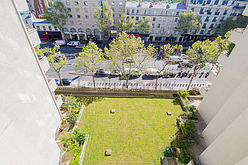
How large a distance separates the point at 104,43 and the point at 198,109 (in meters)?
43.7

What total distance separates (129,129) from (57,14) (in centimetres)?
4934

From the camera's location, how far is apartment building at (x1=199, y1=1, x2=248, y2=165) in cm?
1064

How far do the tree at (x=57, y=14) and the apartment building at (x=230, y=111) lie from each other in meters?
51.5

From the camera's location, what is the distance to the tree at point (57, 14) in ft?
143

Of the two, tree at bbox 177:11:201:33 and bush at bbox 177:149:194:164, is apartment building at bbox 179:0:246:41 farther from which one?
bush at bbox 177:149:194:164

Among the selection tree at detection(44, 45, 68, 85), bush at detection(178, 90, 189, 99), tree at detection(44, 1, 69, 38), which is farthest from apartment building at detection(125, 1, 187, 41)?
bush at detection(178, 90, 189, 99)

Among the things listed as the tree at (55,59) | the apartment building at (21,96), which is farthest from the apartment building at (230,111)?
the tree at (55,59)

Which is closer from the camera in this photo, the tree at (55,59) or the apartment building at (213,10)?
the tree at (55,59)

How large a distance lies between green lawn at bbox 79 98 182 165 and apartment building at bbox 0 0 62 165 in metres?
6.65

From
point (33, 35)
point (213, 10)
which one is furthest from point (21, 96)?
point (213, 10)

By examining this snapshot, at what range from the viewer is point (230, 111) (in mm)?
13625

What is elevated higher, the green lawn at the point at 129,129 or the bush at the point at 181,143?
the bush at the point at 181,143

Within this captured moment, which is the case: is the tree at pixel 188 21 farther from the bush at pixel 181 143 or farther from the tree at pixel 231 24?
the bush at pixel 181 143

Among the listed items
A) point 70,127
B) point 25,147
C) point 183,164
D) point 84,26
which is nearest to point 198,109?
point 183,164
